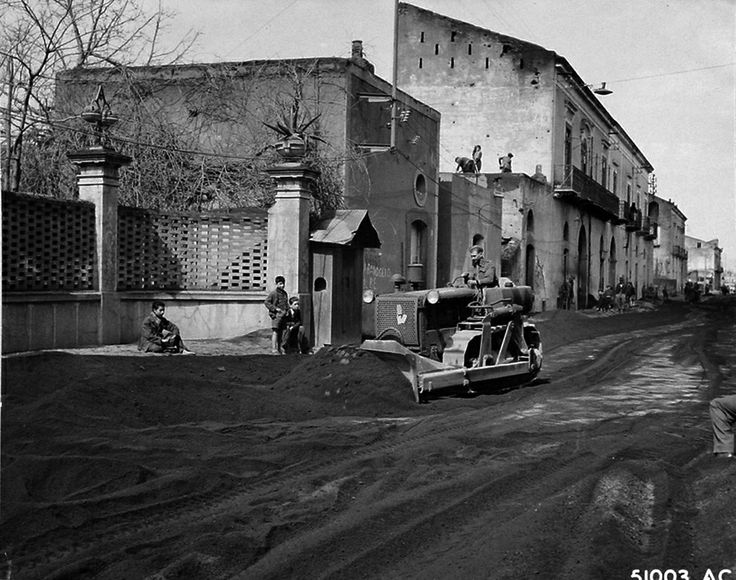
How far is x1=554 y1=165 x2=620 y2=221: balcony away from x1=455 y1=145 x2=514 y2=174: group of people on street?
2.80 m

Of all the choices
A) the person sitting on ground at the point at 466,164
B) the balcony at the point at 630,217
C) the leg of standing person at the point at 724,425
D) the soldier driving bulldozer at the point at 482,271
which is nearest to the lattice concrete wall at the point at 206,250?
the soldier driving bulldozer at the point at 482,271

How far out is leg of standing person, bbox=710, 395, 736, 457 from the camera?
29.8 ft

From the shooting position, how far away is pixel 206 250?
1744 centimetres

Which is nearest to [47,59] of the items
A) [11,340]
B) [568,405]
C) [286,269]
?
[286,269]

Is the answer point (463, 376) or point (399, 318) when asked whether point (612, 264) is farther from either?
point (463, 376)

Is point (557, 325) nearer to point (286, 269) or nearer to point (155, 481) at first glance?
point (286, 269)

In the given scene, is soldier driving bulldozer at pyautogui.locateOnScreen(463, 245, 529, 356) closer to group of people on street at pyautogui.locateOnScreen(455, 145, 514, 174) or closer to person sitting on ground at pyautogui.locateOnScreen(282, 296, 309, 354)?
person sitting on ground at pyautogui.locateOnScreen(282, 296, 309, 354)

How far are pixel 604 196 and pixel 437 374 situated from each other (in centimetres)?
3951

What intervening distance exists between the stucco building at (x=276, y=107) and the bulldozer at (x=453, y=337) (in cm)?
718

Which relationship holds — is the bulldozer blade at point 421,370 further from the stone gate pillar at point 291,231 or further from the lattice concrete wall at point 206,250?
the lattice concrete wall at point 206,250

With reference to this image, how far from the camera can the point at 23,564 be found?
5.54 metres

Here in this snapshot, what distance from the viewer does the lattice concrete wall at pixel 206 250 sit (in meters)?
16.9

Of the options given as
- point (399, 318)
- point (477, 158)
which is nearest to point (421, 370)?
point (399, 318)

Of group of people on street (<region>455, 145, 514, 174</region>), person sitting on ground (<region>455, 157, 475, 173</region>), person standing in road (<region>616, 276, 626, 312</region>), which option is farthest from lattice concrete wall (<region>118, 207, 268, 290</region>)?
person standing in road (<region>616, 276, 626, 312</region>)
